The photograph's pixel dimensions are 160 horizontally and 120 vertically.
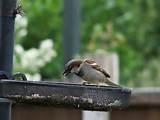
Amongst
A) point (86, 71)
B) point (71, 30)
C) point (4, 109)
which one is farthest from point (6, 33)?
point (71, 30)

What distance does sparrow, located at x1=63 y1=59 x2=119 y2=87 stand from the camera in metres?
3.21

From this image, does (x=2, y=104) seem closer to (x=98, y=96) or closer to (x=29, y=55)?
(x=98, y=96)

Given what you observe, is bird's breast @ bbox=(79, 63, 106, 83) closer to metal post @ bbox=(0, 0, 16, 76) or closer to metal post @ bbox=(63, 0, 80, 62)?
metal post @ bbox=(0, 0, 16, 76)

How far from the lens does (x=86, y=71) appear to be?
10.9 feet

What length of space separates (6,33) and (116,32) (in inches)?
302

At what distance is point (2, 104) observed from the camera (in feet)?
9.33

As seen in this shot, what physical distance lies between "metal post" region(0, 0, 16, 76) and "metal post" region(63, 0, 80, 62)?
3.28m

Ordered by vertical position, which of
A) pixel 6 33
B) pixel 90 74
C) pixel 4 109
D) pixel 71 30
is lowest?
pixel 4 109

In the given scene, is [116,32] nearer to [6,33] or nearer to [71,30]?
[71,30]

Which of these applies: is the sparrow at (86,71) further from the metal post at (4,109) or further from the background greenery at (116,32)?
the background greenery at (116,32)

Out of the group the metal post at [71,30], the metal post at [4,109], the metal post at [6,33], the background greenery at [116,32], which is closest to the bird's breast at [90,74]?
the metal post at [6,33]

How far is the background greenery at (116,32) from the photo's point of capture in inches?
392

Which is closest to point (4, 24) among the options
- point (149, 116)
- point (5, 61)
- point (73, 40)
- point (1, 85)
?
point (5, 61)

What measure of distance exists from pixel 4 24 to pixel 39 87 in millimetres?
360
